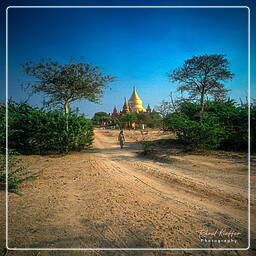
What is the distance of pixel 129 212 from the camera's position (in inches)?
83.7

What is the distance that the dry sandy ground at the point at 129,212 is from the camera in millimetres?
1576

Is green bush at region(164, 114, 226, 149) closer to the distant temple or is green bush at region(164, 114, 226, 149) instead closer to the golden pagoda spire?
the distant temple

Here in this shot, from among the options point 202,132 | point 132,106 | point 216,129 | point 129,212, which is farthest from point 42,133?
point 132,106

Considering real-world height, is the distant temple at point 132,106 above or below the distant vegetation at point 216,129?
above

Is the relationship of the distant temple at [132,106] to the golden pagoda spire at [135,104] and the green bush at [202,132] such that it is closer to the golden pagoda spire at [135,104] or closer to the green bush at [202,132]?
the golden pagoda spire at [135,104]

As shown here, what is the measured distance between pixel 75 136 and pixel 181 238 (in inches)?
251

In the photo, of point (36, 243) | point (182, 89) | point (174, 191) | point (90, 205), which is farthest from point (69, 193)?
point (182, 89)

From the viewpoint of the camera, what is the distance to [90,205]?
7.72ft

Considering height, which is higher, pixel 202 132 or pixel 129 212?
pixel 202 132

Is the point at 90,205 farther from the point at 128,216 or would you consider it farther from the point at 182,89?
the point at 182,89

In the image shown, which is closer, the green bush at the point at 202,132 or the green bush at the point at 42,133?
the green bush at the point at 202,132

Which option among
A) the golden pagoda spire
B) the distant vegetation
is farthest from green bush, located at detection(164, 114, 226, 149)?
the golden pagoda spire

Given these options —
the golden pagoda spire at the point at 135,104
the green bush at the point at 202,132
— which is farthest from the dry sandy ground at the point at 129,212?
the golden pagoda spire at the point at 135,104

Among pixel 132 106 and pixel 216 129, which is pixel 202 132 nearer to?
pixel 216 129
